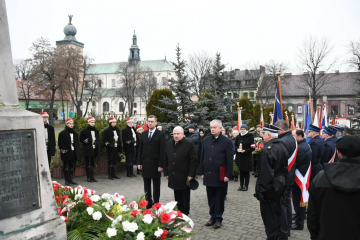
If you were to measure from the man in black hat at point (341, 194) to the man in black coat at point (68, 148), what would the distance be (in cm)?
777

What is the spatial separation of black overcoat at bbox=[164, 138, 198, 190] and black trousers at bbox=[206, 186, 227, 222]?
0.58 m

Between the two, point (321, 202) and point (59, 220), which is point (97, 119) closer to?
point (59, 220)

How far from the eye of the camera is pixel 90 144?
32.4 feet

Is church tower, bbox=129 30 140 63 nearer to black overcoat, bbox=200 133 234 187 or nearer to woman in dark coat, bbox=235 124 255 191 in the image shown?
woman in dark coat, bbox=235 124 255 191

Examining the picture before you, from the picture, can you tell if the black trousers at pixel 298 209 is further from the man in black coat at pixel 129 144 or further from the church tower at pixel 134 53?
the church tower at pixel 134 53

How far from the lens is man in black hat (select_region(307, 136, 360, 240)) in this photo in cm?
276

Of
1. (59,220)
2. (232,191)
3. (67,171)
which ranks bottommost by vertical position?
(232,191)

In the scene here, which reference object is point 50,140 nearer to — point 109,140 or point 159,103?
point 109,140

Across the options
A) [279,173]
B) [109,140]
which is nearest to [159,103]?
[109,140]

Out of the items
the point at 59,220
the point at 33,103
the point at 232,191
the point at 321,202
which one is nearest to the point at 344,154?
the point at 321,202

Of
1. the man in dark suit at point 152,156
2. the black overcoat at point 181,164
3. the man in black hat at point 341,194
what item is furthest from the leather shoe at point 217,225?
the man in black hat at point 341,194

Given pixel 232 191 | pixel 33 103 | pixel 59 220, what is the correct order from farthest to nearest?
1. pixel 33 103
2. pixel 232 191
3. pixel 59 220

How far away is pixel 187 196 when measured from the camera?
605 cm

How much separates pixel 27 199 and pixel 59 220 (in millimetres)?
503
